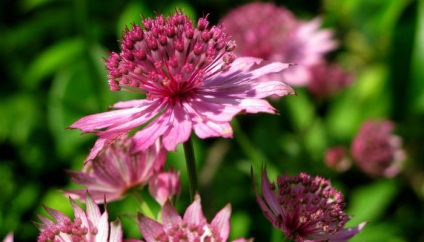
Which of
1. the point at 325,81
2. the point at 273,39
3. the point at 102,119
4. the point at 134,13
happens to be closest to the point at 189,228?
the point at 102,119

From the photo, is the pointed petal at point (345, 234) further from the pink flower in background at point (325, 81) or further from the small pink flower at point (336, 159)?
the pink flower in background at point (325, 81)

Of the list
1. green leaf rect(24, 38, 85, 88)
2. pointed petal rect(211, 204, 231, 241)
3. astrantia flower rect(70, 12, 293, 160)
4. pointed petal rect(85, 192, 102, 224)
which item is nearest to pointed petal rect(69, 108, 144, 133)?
astrantia flower rect(70, 12, 293, 160)

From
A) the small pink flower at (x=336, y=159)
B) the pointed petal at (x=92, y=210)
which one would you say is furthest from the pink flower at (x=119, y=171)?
the small pink flower at (x=336, y=159)

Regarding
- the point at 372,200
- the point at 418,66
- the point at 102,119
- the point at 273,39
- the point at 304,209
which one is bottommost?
the point at 372,200

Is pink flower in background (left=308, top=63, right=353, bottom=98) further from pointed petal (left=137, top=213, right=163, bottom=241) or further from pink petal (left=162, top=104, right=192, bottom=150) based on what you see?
pointed petal (left=137, top=213, right=163, bottom=241)

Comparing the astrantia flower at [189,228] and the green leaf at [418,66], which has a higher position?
the green leaf at [418,66]

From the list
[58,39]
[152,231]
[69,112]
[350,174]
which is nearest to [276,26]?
[350,174]

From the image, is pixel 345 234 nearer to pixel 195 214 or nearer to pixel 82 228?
pixel 195 214
